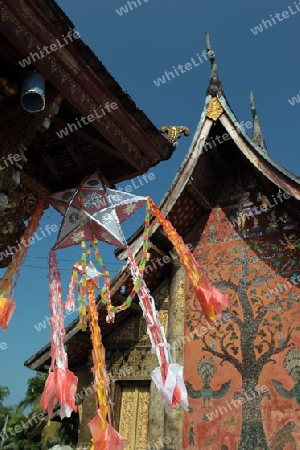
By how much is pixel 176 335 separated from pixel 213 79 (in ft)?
15.0

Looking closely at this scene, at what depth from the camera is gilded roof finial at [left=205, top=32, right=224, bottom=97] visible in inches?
308

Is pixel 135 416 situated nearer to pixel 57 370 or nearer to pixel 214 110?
pixel 57 370

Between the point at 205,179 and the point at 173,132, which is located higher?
the point at 205,179

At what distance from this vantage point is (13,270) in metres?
3.93

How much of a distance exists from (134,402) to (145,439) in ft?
1.86

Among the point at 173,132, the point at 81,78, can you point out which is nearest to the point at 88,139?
the point at 81,78

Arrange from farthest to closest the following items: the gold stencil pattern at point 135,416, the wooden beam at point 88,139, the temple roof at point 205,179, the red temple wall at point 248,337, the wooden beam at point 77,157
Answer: the temple roof at point 205,179, the gold stencil pattern at point 135,416, the red temple wall at point 248,337, the wooden beam at point 77,157, the wooden beam at point 88,139

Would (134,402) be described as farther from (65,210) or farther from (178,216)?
(65,210)

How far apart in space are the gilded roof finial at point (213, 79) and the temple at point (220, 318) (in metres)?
0.02

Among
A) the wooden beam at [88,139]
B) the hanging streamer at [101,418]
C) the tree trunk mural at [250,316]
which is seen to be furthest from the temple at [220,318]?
the wooden beam at [88,139]

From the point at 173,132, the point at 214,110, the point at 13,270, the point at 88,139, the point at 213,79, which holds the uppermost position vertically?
the point at 213,79

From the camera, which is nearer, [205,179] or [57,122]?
[57,122]

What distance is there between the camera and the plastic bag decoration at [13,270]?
3.64 meters

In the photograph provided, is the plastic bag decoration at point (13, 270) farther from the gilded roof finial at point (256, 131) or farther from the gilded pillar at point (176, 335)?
the gilded roof finial at point (256, 131)
